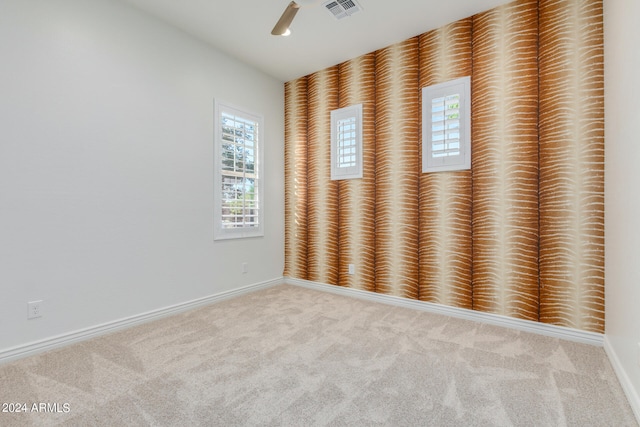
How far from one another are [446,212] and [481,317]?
1009 mm

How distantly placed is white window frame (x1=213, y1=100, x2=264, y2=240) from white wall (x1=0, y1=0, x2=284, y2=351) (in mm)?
90

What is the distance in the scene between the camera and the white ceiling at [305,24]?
2.59 meters

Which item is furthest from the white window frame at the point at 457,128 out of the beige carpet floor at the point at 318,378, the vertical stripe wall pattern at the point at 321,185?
the beige carpet floor at the point at 318,378

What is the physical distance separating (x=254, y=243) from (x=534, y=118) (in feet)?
10.3

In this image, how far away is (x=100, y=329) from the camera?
2.38m

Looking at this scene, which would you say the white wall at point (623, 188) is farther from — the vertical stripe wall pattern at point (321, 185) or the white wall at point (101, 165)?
the white wall at point (101, 165)

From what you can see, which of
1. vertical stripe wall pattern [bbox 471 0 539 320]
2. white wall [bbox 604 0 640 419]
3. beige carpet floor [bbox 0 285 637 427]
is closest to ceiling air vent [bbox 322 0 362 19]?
vertical stripe wall pattern [bbox 471 0 539 320]

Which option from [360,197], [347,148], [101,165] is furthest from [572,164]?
[101,165]

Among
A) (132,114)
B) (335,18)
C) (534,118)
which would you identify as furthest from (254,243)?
(534,118)

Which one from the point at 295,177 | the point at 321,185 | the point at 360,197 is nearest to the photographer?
the point at 360,197

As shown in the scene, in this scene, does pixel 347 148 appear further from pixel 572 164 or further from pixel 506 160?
pixel 572 164

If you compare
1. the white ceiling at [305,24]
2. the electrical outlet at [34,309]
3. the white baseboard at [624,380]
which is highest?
the white ceiling at [305,24]

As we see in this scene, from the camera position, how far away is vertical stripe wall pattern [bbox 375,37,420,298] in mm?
3105

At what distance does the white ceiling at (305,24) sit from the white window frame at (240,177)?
2.24ft
